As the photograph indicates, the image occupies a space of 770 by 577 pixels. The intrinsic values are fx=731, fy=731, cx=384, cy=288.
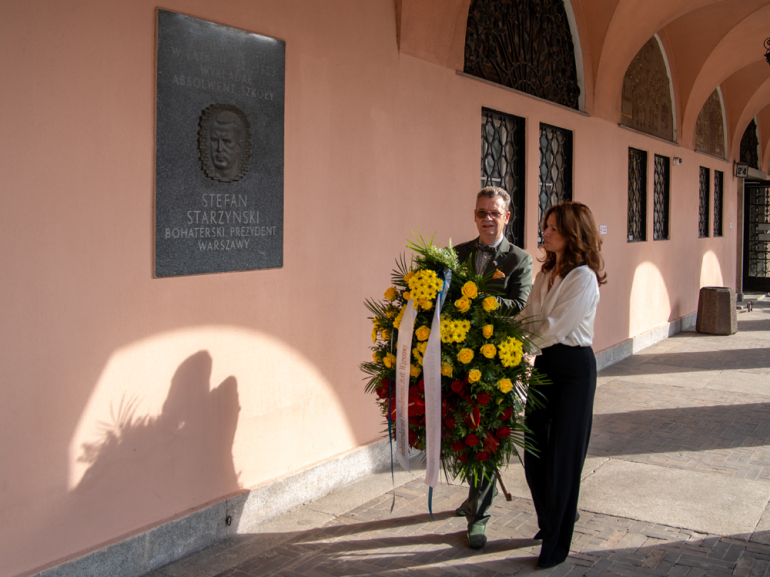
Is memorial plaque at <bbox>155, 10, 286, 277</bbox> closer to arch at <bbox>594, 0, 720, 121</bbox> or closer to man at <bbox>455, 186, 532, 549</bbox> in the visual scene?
man at <bbox>455, 186, 532, 549</bbox>

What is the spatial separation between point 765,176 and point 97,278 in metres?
18.6

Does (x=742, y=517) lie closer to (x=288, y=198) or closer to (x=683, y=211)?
(x=288, y=198)

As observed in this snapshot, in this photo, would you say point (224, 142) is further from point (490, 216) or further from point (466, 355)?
point (466, 355)

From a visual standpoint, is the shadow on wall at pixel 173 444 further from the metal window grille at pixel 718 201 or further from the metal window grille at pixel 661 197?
the metal window grille at pixel 718 201

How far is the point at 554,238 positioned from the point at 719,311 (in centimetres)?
969

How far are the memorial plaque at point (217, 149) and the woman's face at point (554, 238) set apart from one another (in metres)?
1.57

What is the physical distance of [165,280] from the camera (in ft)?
12.0

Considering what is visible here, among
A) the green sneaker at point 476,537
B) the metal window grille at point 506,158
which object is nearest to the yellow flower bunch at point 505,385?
the green sneaker at point 476,537

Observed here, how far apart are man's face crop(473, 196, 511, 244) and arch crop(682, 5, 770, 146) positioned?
29.4 ft

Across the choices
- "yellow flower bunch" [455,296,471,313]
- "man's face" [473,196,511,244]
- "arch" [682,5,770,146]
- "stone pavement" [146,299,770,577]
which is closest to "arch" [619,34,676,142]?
"arch" [682,5,770,146]

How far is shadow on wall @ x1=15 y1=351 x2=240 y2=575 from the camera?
3281 millimetres

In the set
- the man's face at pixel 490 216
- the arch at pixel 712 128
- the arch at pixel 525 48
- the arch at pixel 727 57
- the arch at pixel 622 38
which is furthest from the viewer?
the arch at pixel 712 128

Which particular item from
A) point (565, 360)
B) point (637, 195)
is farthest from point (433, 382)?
point (637, 195)

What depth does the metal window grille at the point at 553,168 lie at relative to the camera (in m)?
7.86
